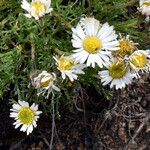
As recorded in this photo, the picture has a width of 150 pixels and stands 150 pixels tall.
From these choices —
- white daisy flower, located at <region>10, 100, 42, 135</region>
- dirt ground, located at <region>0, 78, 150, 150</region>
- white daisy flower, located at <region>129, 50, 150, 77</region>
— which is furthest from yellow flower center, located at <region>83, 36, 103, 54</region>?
dirt ground, located at <region>0, 78, 150, 150</region>

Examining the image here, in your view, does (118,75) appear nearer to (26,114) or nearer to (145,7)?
(145,7)

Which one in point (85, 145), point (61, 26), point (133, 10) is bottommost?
point (85, 145)

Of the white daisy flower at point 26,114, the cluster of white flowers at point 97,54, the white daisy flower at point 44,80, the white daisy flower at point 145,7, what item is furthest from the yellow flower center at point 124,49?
the white daisy flower at point 26,114

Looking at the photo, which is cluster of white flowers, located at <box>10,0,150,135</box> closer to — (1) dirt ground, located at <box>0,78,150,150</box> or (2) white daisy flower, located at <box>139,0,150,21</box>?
(2) white daisy flower, located at <box>139,0,150,21</box>

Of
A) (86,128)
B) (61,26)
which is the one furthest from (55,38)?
(86,128)

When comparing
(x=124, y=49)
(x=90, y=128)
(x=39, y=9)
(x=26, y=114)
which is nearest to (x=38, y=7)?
(x=39, y=9)

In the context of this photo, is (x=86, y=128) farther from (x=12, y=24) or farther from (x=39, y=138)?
(x=12, y=24)
